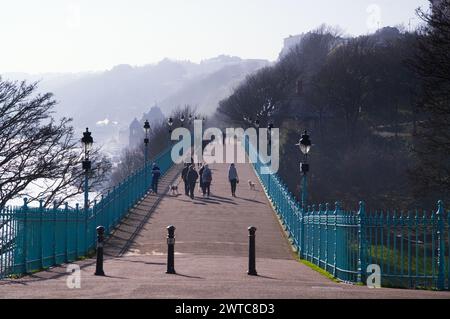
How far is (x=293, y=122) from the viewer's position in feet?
387

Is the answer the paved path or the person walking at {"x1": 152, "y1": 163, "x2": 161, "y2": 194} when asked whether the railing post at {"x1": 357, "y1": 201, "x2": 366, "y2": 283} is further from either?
the person walking at {"x1": 152, "y1": 163, "x2": 161, "y2": 194}

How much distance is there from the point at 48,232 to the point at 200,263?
405 cm

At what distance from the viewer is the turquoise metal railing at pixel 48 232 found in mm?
20891

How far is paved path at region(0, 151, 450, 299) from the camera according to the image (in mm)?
15305

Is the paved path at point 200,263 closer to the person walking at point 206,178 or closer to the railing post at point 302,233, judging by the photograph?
the railing post at point 302,233

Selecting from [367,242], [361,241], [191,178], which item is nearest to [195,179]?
[191,178]

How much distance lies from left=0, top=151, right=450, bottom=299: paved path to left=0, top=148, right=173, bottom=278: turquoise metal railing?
0.58m

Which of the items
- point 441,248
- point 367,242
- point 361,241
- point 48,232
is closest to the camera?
point 441,248

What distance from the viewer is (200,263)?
2466 cm

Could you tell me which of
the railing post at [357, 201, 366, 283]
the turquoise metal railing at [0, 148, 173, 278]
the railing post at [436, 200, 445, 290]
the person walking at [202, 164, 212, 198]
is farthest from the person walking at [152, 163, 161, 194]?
the railing post at [436, 200, 445, 290]

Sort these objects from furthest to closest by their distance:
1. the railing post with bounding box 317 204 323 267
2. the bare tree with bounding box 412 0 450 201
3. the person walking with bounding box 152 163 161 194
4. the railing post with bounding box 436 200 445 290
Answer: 1. the person walking with bounding box 152 163 161 194
2. the bare tree with bounding box 412 0 450 201
3. the railing post with bounding box 317 204 323 267
4. the railing post with bounding box 436 200 445 290

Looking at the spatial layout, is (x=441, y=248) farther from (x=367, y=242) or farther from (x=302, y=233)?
(x=302, y=233)
